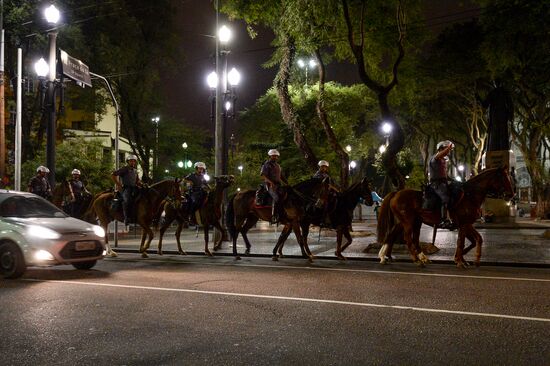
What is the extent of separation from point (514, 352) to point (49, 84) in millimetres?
17342

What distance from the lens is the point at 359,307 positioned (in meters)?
8.09

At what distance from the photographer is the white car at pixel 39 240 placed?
1095 centimetres

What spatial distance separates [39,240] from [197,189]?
601cm

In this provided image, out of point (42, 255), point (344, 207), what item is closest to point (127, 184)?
point (42, 255)

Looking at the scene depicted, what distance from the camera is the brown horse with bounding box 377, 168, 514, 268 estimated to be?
1265cm

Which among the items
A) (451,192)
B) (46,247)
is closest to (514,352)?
(451,192)

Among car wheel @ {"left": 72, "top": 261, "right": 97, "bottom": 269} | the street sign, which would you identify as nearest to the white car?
car wheel @ {"left": 72, "top": 261, "right": 97, "bottom": 269}

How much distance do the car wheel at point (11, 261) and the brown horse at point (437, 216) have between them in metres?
8.04

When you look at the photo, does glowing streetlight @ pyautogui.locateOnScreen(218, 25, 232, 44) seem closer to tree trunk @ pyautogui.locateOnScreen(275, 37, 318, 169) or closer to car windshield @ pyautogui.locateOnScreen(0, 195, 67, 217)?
tree trunk @ pyautogui.locateOnScreen(275, 37, 318, 169)

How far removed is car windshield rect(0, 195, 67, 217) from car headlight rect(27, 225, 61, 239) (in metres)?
1.00

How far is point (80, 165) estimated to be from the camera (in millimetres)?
29891

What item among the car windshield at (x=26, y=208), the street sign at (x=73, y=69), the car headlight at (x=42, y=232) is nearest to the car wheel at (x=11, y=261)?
the car headlight at (x=42, y=232)

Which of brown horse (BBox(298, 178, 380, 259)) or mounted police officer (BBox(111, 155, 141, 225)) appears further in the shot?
mounted police officer (BBox(111, 155, 141, 225))

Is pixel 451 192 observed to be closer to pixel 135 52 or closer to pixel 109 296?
pixel 109 296
